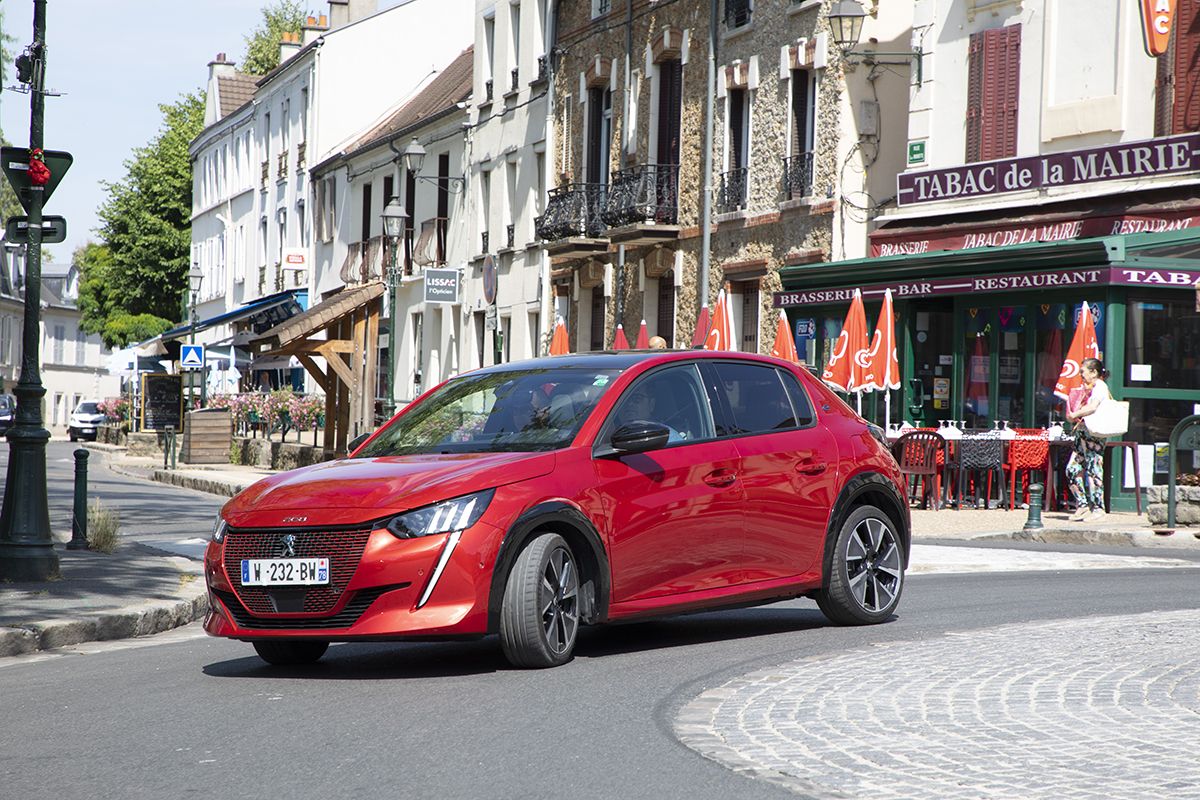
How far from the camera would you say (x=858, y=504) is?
33.8 ft

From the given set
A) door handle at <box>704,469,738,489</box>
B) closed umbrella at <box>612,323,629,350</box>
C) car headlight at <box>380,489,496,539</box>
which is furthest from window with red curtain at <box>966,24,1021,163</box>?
car headlight at <box>380,489,496,539</box>

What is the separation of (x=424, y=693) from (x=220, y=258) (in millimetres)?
65075

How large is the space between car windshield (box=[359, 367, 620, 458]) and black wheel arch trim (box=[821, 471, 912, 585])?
1641 millimetres

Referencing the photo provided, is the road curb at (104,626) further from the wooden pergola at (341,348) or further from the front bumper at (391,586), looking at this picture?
the wooden pergola at (341,348)

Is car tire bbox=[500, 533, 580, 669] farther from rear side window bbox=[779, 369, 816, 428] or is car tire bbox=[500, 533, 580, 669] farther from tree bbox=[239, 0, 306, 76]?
tree bbox=[239, 0, 306, 76]

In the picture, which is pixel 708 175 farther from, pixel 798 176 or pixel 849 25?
pixel 849 25

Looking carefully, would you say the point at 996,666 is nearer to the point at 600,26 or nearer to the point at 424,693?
the point at 424,693

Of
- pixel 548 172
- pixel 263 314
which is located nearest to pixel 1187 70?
pixel 548 172

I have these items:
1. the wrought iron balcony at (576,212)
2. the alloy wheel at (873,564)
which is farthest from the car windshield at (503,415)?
the wrought iron balcony at (576,212)

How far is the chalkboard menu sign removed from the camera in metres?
47.5

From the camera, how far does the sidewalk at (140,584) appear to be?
1062cm

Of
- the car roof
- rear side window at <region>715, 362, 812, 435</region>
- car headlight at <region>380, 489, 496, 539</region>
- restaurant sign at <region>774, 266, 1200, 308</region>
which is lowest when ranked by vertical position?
car headlight at <region>380, 489, 496, 539</region>

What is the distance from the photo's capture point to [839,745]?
6461 mm

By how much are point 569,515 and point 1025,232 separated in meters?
17.6
